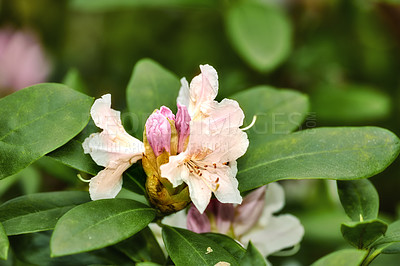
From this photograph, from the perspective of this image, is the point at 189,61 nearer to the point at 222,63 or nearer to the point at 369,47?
the point at 222,63

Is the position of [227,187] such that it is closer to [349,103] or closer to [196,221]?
[196,221]

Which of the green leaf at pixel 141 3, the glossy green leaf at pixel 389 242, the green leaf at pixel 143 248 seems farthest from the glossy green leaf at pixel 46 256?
the green leaf at pixel 141 3

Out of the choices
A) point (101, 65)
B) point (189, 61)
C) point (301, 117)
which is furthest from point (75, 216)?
point (101, 65)

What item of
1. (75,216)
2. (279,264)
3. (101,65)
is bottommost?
(279,264)

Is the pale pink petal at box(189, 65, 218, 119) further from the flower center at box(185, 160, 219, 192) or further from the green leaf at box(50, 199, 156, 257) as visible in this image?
the green leaf at box(50, 199, 156, 257)

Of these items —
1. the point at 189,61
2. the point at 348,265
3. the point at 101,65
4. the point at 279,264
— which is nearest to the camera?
the point at 348,265

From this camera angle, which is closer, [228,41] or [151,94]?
[151,94]
